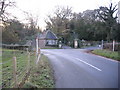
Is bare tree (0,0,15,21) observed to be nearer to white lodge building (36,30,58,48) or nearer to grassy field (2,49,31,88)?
grassy field (2,49,31,88)

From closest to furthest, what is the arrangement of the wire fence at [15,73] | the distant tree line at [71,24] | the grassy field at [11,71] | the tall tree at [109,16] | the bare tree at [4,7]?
the wire fence at [15,73], the grassy field at [11,71], the bare tree at [4,7], the tall tree at [109,16], the distant tree line at [71,24]

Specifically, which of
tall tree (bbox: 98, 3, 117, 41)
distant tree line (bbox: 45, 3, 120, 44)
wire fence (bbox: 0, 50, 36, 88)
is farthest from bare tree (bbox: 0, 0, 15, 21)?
distant tree line (bbox: 45, 3, 120, 44)

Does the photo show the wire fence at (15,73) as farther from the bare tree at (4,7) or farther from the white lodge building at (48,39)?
the white lodge building at (48,39)

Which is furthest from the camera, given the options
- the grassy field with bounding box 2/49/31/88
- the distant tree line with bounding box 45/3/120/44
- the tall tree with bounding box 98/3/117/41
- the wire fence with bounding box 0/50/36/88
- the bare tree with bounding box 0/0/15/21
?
the distant tree line with bounding box 45/3/120/44

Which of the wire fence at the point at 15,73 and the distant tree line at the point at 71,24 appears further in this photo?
the distant tree line at the point at 71,24

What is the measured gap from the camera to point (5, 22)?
68.4 feet

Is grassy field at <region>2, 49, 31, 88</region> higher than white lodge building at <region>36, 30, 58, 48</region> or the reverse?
the reverse

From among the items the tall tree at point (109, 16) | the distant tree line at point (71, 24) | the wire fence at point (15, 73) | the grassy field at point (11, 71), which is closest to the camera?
the wire fence at point (15, 73)

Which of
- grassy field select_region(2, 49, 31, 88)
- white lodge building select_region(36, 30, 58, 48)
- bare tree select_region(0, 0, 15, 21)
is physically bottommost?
grassy field select_region(2, 49, 31, 88)

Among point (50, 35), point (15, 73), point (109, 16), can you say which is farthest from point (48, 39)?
point (15, 73)

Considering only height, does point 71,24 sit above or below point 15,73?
above

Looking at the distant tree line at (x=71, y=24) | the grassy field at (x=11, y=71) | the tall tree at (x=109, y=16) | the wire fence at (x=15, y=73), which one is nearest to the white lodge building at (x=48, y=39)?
the distant tree line at (x=71, y=24)

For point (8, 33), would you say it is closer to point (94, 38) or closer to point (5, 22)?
point (5, 22)

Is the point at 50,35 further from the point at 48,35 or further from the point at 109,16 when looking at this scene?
the point at 109,16
